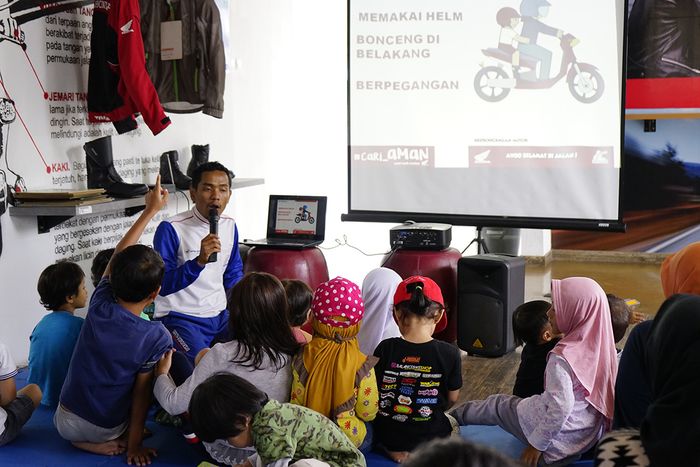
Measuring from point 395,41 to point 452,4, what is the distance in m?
0.40

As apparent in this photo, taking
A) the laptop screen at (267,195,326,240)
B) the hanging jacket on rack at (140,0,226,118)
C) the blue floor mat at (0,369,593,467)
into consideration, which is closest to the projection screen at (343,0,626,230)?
the laptop screen at (267,195,326,240)

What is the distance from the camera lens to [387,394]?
116 inches

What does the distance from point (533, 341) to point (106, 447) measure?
5.35ft

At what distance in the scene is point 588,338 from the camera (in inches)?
116

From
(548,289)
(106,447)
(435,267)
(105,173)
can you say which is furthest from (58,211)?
(548,289)

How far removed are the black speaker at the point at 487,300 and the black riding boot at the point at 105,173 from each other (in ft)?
5.93

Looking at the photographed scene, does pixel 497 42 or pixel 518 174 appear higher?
pixel 497 42

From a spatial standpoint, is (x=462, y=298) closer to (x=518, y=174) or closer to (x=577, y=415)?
(x=518, y=174)

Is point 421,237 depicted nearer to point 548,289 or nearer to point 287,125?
point 548,289

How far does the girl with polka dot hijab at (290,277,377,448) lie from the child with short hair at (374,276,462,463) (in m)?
0.09

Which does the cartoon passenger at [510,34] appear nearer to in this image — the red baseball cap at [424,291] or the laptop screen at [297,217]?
the laptop screen at [297,217]

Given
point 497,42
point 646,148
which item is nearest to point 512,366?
point 497,42

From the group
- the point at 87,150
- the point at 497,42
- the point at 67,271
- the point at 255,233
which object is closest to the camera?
the point at 67,271

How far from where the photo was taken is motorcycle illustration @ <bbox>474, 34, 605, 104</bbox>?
4.86 meters
